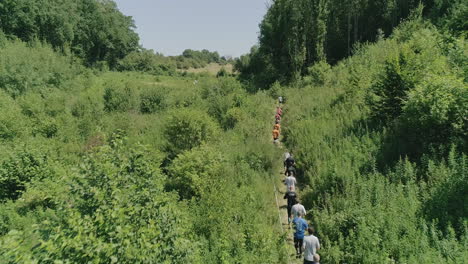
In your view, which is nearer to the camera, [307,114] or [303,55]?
[307,114]

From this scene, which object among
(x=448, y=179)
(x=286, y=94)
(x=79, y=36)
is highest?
(x=79, y=36)

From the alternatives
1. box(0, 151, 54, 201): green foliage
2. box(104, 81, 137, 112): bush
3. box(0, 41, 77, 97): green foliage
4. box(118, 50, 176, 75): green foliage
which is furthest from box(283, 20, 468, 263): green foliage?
box(118, 50, 176, 75): green foliage

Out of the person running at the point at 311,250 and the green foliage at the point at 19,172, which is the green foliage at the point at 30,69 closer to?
the green foliage at the point at 19,172

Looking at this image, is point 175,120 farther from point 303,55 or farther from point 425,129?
point 303,55

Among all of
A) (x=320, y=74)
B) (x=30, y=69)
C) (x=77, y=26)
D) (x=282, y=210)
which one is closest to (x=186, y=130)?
(x=282, y=210)

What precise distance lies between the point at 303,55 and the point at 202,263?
104ft

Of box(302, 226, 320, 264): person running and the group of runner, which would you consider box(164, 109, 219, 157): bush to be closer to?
the group of runner

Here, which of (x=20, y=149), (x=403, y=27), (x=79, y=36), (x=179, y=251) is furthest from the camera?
(x=79, y=36)

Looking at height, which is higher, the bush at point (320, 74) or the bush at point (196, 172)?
the bush at point (320, 74)

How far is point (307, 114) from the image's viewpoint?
19547 mm

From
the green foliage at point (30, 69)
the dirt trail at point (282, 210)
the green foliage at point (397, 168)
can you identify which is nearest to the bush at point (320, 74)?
the green foliage at point (397, 168)

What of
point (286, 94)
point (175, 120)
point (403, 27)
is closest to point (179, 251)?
point (175, 120)

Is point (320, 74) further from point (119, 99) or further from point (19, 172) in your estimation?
point (19, 172)

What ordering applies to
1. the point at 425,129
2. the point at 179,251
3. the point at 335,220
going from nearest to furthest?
the point at 179,251
the point at 335,220
the point at 425,129
